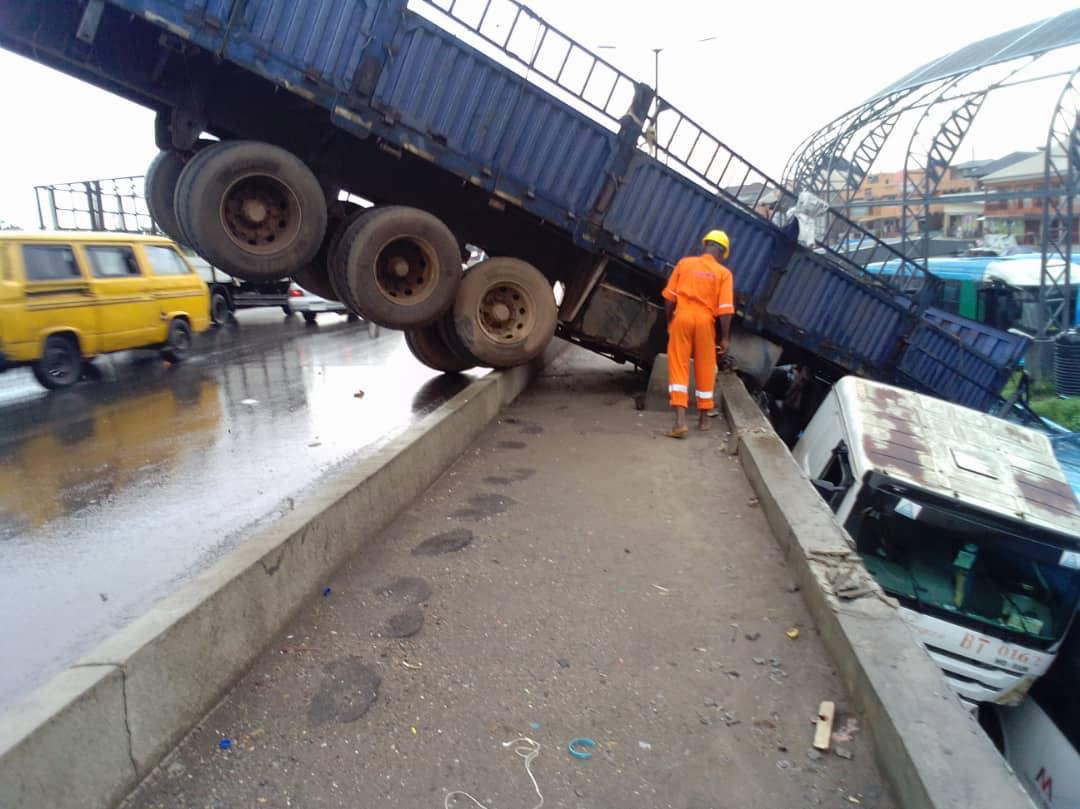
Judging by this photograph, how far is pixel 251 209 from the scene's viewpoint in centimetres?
665

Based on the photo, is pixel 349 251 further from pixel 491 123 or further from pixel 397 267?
pixel 491 123

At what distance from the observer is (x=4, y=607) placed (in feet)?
12.0

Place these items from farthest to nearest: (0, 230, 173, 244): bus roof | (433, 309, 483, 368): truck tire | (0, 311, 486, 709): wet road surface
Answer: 1. (0, 230, 173, 244): bus roof
2. (433, 309, 483, 368): truck tire
3. (0, 311, 486, 709): wet road surface

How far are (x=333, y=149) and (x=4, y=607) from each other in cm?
515

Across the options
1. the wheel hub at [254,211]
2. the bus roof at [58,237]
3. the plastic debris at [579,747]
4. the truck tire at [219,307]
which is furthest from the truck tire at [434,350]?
the truck tire at [219,307]

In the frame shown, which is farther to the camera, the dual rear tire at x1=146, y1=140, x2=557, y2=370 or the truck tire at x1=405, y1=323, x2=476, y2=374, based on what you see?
the truck tire at x1=405, y1=323, x2=476, y2=374

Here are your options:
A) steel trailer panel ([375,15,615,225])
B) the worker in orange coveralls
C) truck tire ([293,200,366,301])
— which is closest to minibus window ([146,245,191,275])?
truck tire ([293,200,366,301])

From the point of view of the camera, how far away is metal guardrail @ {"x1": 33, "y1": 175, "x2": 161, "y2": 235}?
17.4m

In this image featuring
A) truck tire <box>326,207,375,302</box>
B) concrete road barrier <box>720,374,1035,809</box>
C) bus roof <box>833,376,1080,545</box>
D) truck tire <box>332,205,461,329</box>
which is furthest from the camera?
truck tire <box>326,207,375,302</box>

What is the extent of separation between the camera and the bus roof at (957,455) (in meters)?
5.25

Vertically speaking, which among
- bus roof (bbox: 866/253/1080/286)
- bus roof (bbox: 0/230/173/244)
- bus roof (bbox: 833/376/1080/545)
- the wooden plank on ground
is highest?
bus roof (bbox: 866/253/1080/286)

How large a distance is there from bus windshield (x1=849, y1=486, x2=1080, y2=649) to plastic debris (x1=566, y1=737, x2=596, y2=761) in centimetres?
325

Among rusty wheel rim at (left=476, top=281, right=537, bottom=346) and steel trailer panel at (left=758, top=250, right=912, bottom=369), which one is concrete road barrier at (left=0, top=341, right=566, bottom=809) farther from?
steel trailer panel at (left=758, top=250, right=912, bottom=369)

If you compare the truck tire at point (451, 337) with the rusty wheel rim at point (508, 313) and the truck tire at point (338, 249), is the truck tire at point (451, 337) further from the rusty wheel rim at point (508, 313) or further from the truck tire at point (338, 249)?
the truck tire at point (338, 249)
